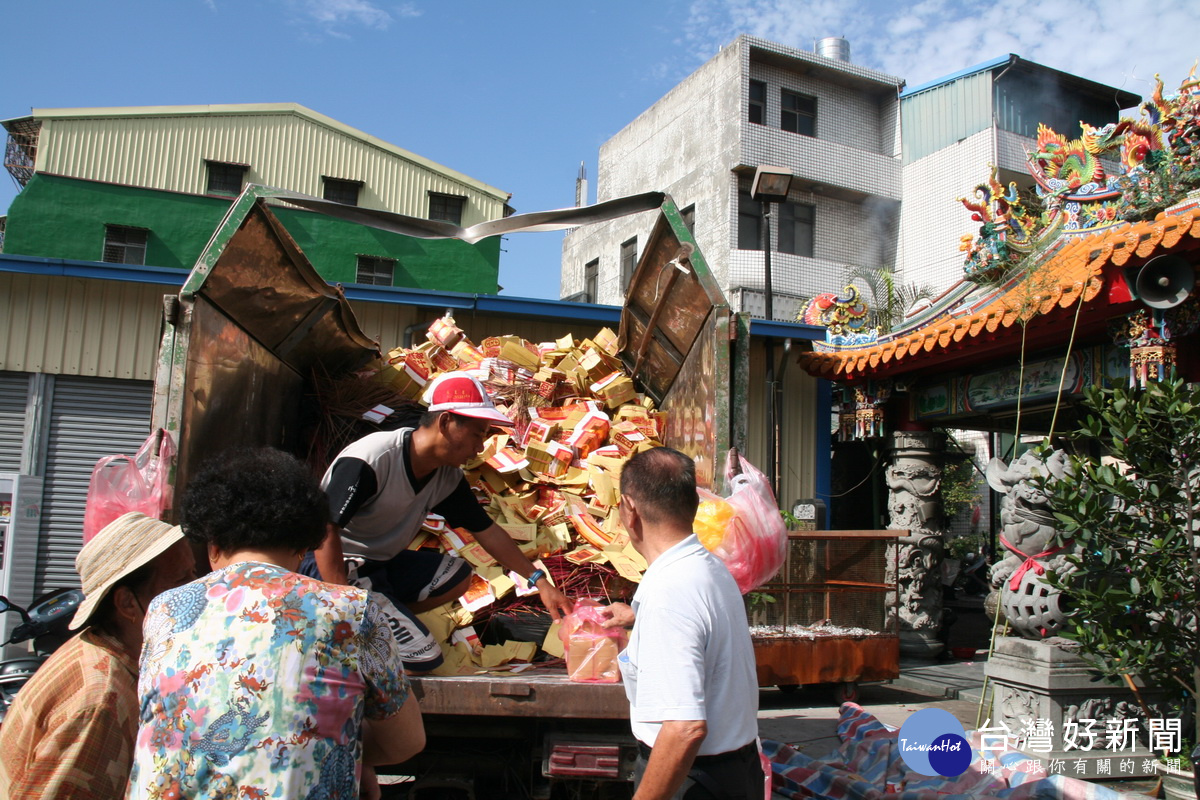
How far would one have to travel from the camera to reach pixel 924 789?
3834 millimetres

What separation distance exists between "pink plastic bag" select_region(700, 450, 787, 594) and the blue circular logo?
3.59ft

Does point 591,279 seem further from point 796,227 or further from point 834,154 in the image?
point 834,154

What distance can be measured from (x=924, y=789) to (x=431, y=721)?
2.31 m

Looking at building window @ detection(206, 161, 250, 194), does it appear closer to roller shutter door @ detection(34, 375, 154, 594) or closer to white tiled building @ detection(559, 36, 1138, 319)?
white tiled building @ detection(559, 36, 1138, 319)

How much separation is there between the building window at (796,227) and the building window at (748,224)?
0.76m

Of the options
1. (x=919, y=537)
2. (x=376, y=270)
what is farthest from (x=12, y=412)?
(x=376, y=270)

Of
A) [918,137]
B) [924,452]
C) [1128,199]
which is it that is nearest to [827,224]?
[918,137]

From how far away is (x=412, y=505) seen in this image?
3.23 meters

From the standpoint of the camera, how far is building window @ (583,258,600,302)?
2283cm

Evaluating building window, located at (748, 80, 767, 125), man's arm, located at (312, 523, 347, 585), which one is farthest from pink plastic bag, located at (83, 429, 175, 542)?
building window, located at (748, 80, 767, 125)

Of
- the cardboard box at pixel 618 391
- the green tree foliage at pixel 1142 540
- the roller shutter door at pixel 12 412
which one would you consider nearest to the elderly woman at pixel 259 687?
the cardboard box at pixel 618 391

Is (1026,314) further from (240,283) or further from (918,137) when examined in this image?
(918,137)

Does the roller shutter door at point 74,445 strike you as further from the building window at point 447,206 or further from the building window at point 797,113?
the building window at point 797,113

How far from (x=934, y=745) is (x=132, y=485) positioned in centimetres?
345
